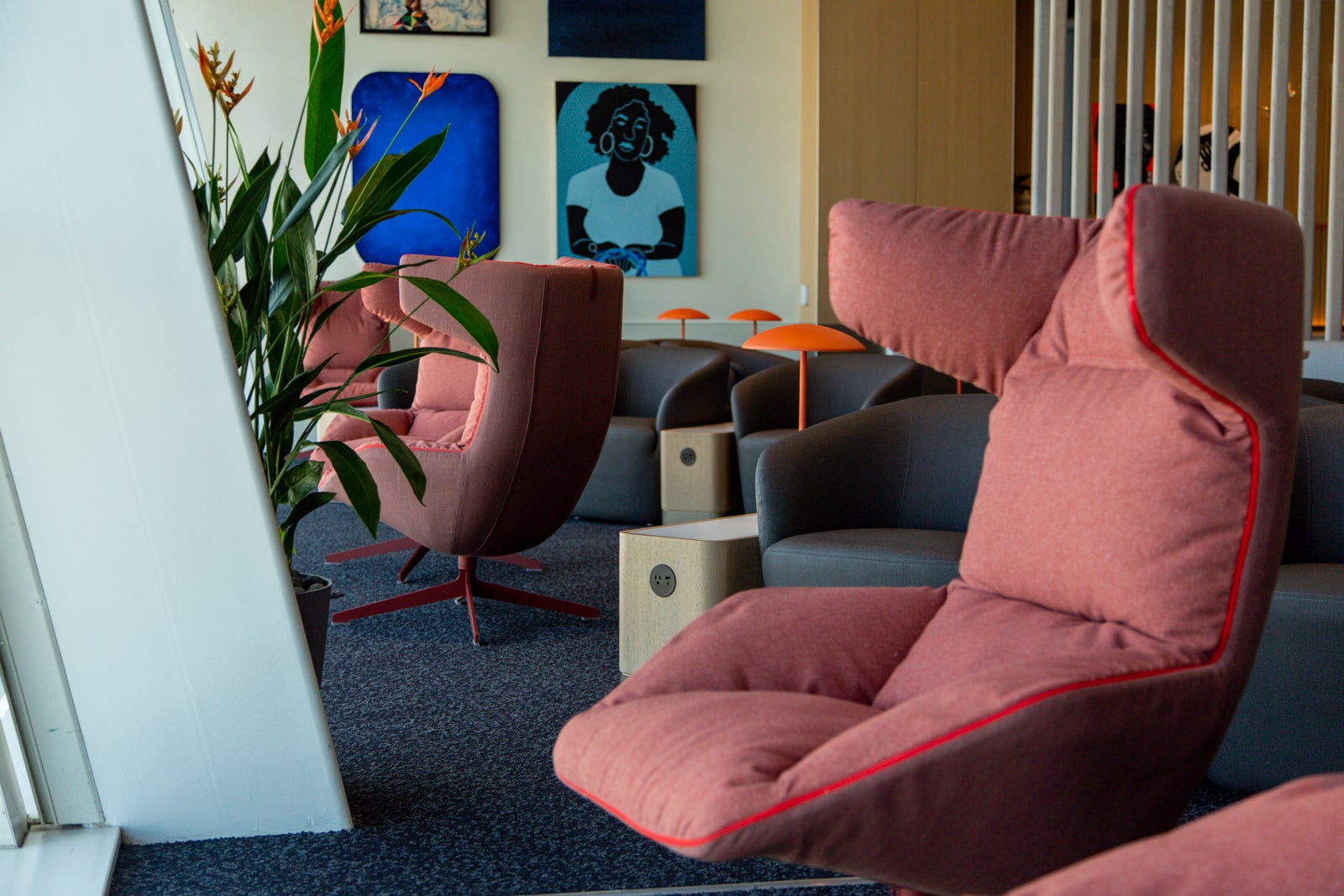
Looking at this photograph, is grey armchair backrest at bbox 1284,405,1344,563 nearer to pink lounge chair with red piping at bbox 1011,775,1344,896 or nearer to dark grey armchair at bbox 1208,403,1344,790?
dark grey armchair at bbox 1208,403,1344,790

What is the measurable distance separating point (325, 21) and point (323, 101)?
188 millimetres

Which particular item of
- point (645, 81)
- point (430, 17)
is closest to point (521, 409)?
point (645, 81)

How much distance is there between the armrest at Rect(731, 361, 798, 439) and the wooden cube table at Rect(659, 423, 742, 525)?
105mm

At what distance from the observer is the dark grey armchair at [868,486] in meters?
2.45

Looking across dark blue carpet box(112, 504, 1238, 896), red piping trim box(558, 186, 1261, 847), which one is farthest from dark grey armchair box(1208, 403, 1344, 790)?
red piping trim box(558, 186, 1261, 847)

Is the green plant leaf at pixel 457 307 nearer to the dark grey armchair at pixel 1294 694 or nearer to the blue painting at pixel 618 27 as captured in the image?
the dark grey armchair at pixel 1294 694

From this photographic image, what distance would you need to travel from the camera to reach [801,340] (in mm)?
3324

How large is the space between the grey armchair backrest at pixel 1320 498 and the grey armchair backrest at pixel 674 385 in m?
2.48

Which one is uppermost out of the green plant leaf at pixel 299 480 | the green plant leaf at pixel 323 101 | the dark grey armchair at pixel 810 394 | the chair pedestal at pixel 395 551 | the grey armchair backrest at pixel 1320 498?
the green plant leaf at pixel 323 101

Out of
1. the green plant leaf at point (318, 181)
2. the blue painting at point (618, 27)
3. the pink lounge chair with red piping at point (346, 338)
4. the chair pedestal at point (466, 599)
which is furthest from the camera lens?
the blue painting at point (618, 27)

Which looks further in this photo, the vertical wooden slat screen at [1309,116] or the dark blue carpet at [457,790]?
the vertical wooden slat screen at [1309,116]

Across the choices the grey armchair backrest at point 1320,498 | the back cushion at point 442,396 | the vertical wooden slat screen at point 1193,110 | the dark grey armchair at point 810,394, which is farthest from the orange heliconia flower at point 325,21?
the vertical wooden slat screen at point 1193,110

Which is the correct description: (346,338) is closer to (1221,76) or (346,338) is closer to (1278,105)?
(1221,76)

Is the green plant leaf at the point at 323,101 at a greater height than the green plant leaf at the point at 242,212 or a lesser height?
greater
